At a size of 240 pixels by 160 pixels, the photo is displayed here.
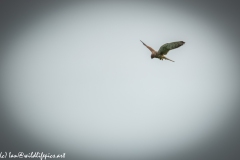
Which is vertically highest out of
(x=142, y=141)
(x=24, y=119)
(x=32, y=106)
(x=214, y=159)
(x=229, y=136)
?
(x=32, y=106)

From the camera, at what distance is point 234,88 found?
62.3ft

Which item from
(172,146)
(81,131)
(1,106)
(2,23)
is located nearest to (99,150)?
(81,131)

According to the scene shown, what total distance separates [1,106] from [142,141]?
850cm

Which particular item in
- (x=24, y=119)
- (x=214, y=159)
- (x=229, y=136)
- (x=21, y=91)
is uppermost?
(x=21, y=91)

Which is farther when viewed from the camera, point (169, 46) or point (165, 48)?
point (165, 48)

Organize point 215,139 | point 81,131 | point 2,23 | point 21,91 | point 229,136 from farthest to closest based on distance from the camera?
1. point 21,91
2. point 81,131
3. point 215,139
4. point 229,136
5. point 2,23

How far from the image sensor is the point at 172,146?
1770 cm

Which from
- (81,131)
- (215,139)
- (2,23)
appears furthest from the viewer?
(81,131)

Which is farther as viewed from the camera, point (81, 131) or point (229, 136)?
point (81, 131)

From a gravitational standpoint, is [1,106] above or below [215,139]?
above

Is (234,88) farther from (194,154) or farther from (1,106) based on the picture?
(1,106)

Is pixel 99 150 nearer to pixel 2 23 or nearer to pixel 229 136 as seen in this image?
pixel 229 136

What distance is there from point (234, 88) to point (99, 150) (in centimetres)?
933

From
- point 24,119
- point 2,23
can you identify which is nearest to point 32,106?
point 24,119
